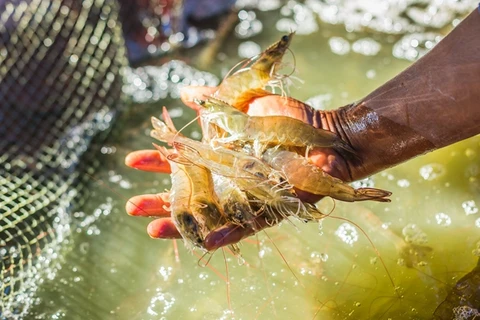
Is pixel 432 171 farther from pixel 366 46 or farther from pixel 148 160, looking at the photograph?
pixel 148 160

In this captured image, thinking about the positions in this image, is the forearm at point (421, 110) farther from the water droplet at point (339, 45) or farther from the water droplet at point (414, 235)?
the water droplet at point (339, 45)

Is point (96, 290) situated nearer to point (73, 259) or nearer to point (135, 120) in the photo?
point (73, 259)

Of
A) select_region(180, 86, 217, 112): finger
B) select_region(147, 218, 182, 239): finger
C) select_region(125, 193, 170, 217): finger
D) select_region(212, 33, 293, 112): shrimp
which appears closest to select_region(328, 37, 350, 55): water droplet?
select_region(212, 33, 293, 112): shrimp

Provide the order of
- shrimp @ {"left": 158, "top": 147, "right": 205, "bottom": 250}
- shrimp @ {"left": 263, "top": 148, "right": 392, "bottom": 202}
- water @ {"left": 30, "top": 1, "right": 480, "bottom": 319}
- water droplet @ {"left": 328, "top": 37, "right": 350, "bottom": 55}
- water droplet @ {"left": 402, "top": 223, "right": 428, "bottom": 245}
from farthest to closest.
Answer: water droplet @ {"left": 328, "top": 37, "right": 350, "bottom": 55} → water droplet @ {"left": 402, "top": 223, "right": 428, "bottom": 245} → water @ {"left": 30, "top": 1, "right": 480, "bottom": 319} → shrimp @ {"left": 263, "top": 148, "right": 392, "bottom": 202} → shrimp @ {"left": 158, "top": 147, "right": 205, "bottom": 250}

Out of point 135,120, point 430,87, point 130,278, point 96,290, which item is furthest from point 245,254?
point 135,120

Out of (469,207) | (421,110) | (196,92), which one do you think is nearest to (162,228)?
(196,92)

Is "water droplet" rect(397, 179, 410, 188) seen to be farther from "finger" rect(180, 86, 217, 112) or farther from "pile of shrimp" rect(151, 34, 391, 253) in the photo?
"finger" rect(180, 86, 217, 112)

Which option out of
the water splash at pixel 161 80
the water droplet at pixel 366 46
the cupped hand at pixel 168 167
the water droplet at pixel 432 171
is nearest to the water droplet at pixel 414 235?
the water droplet at pixel 432 171
